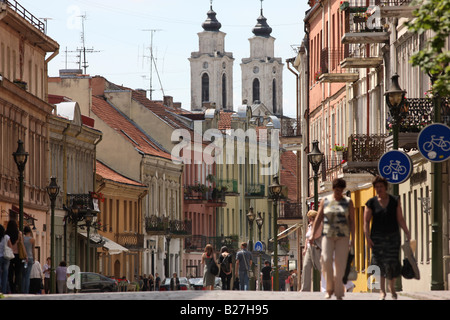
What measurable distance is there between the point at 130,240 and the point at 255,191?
28.5m

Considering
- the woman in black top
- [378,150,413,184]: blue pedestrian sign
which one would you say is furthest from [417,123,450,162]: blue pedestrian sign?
the woman in black top

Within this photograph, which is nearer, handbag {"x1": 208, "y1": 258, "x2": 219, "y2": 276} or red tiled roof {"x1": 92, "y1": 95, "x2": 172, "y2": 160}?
handbag {"x1": 208, "y1": 258, "x2": 219, "y2": 276}

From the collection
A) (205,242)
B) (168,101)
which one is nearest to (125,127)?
(205,242)

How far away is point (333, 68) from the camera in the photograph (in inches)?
1927

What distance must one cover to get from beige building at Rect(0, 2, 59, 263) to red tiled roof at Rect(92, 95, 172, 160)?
62.2 feet

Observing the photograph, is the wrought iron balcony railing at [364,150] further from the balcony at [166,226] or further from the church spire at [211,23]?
the church spire at [211,23]

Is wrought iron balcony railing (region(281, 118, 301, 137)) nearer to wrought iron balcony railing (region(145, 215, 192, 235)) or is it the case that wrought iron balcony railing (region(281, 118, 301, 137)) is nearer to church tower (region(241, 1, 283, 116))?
wrought iron balcony railing (region(145, 215, 192, 235))

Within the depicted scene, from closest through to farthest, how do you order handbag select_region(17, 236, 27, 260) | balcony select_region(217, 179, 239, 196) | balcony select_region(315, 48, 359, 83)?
handbag select_region(17, 236, 27, 260)
balcony select_region(315, 48, 359, 83)
balcony select_region(217, 179, 239, 196)

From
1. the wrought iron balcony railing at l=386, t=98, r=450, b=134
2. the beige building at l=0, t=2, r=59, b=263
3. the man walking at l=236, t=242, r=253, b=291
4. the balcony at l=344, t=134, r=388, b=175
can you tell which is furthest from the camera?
the beige building at l=0, t=2, r=59, b=263

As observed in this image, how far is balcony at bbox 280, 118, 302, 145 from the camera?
197 ft

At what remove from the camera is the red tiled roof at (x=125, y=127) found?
248 feet
